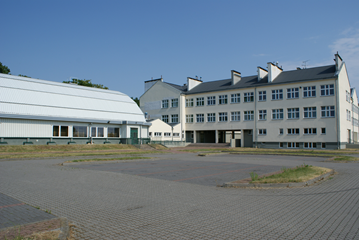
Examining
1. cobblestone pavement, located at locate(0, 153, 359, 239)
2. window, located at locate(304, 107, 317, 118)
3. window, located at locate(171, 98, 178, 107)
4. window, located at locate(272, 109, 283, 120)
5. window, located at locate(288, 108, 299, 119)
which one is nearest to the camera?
cobblestone pavement, located at locate(0, 153, 359, 239)

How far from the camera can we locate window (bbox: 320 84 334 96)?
4172cm

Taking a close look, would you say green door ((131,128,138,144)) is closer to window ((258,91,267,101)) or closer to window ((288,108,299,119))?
window ((258,91,267,101))

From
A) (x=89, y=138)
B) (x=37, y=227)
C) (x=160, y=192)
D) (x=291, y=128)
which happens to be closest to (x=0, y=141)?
(x=89, y=138)

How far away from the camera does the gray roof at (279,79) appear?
1711 inches

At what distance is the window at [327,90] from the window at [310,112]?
2567 millimetres

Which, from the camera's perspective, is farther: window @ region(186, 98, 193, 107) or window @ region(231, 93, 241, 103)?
window @ region(186, 98, 193, 107)

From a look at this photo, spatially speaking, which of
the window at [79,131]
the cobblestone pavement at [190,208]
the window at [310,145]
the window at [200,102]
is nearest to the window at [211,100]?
the window at [200,102]

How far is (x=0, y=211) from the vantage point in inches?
259

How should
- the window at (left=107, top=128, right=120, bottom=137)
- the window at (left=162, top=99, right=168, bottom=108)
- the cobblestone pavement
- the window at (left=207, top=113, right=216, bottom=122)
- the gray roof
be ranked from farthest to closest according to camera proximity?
the window at (left=162, top=99, right=168, bottom=108) < the window at (left=207, top=113, right=216, bottom=122) < the gray roof < the window at (left=107, top=128, right=120, bottom=137) < the cobblestone pavement

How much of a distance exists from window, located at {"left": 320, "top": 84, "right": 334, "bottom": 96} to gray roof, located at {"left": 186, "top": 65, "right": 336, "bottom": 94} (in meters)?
1.38

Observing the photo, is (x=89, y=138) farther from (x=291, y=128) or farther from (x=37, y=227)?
(x=37, y=227)

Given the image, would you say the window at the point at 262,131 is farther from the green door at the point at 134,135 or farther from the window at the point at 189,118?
the green door at the point at 134,135

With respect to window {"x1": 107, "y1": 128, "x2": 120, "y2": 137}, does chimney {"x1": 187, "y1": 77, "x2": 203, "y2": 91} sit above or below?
above

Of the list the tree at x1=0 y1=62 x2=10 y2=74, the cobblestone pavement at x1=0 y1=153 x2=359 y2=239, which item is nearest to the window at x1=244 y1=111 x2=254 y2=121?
the cobblestone pavement at x1=0 y1=153 x2=359 y2=239
